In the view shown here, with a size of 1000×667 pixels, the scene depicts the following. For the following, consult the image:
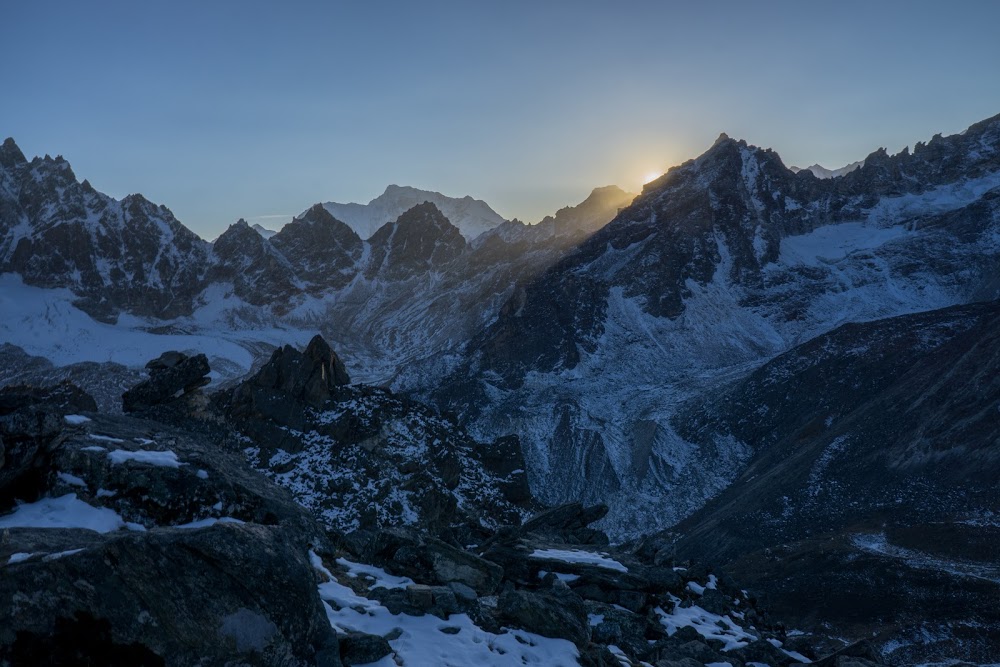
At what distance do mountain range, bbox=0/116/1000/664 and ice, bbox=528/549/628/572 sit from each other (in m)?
20.2

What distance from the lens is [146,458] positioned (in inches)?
670

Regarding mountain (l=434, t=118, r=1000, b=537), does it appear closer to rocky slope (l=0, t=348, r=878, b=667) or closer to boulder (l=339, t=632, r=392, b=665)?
rocky slope (l=0, t=348, r=878, b=667)

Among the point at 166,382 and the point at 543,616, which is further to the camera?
the point at 166,382

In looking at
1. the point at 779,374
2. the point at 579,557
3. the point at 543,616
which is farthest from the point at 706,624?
the point at 779,374

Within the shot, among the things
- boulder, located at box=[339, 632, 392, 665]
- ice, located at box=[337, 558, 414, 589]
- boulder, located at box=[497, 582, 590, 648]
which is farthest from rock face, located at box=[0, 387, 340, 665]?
ice, located at box=[337, 558, 414, 589]

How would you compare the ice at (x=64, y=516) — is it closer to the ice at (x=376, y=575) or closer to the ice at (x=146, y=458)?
the ice at (x=146, y=458)

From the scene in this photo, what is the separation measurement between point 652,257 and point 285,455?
115m

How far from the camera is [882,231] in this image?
6260 inches

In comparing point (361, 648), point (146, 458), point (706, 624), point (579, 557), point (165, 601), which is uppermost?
point (146, 458)

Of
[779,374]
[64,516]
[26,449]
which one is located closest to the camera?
[64,516]

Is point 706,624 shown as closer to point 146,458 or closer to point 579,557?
point 579,557

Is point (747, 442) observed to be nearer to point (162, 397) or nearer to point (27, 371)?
point (162, 397)

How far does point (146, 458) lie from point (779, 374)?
3980 inches

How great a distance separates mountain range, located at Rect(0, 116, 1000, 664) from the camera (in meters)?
54.2
